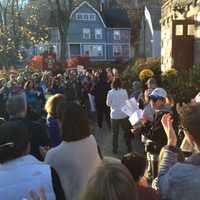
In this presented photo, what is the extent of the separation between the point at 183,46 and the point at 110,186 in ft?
46.1

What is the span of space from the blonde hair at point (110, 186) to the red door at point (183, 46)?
44.2 feet

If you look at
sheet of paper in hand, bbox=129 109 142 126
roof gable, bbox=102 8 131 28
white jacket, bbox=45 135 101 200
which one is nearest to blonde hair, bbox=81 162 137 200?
white jacket, bbox=45 135 101 200

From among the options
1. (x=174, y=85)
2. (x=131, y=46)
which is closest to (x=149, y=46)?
(x=131, y=46)

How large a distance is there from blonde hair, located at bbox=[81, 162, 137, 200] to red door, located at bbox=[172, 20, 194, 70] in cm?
1347

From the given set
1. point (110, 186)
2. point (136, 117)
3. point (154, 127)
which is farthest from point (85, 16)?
point (110, 186)

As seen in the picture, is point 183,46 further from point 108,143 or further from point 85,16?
point 85,16

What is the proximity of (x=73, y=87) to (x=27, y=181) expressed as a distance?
15.4m

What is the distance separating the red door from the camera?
15938 mm

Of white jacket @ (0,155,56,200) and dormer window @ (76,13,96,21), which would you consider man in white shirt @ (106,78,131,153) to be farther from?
dormer window @ (76,13,96,21)

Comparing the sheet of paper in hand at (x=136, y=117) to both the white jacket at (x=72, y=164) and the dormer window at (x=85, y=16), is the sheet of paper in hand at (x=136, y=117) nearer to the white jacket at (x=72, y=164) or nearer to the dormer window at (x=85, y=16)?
the white jacket at (x=72, y=164)

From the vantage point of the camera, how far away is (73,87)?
1914 centimetres

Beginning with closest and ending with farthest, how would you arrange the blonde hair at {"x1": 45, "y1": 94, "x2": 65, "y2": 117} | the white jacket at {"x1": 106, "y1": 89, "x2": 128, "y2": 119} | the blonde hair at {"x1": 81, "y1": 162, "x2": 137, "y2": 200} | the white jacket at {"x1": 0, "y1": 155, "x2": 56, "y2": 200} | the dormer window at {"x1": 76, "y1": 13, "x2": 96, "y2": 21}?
the blonde hair at {"x1": 81, "y1": 162, "x2": 137, "y2": 200} < the white jacket at {"x1": 0, "y1": 155, "x2": 56, "y2": 200} < the blonde hair at {"x1": 45, "y1": 94, "x2": 65, "y2": 117} < the white jacket at {"x1": 106, "y1": 89, "x2": 128, "y2": 119} < the dormer window at {"x1": 76, "y1": 13, "x2": 96, "y2": 21}

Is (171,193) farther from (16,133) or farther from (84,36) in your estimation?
(84,36)

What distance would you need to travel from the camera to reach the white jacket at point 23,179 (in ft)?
12.4
